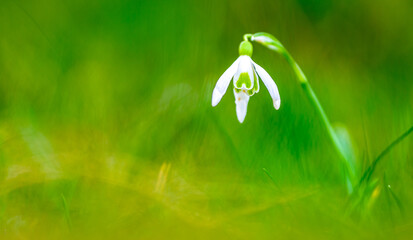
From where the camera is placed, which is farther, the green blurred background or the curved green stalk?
the curved green stalk

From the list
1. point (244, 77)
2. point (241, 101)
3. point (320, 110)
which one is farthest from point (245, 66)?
point (320, 110)

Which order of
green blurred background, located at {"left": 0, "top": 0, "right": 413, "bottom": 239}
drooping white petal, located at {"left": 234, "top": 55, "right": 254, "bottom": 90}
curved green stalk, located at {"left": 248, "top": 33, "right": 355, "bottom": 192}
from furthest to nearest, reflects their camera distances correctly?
drooping white petal, located at {"left": 234, "top": 55, "right": 254, "bottom": 90} → curved green stalk, located at {"left": 248, "top": 33, "right": 355, "bottom": 192} → green blurred background, located at {"left": 0, "top": 0, "right": 413, "bottom": 239}

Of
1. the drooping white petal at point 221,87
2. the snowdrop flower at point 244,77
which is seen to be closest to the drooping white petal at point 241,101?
the snowdrop flower at point 244,77

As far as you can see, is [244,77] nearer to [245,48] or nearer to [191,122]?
[245,48]

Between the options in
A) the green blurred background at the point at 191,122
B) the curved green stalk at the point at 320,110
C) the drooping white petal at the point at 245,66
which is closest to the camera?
the green blurred background at the point at 191,122

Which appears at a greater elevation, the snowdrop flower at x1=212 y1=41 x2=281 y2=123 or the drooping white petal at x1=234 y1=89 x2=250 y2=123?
Result: the snowdrop flower at x1=212 y1=41 x2=281 y2=123

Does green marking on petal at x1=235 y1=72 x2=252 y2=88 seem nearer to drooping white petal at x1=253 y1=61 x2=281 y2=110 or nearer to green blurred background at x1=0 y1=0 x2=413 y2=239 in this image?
drooping white petal at x1=253 y1=61 x2=281 y2=110

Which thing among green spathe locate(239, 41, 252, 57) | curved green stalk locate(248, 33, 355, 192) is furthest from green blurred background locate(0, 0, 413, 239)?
green spathe locate(239, 41, 252, 57)

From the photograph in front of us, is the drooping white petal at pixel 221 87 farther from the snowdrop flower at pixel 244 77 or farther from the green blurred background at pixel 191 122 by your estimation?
the green blurred background at pixel 191 122

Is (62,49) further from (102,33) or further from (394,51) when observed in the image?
(394,51)
